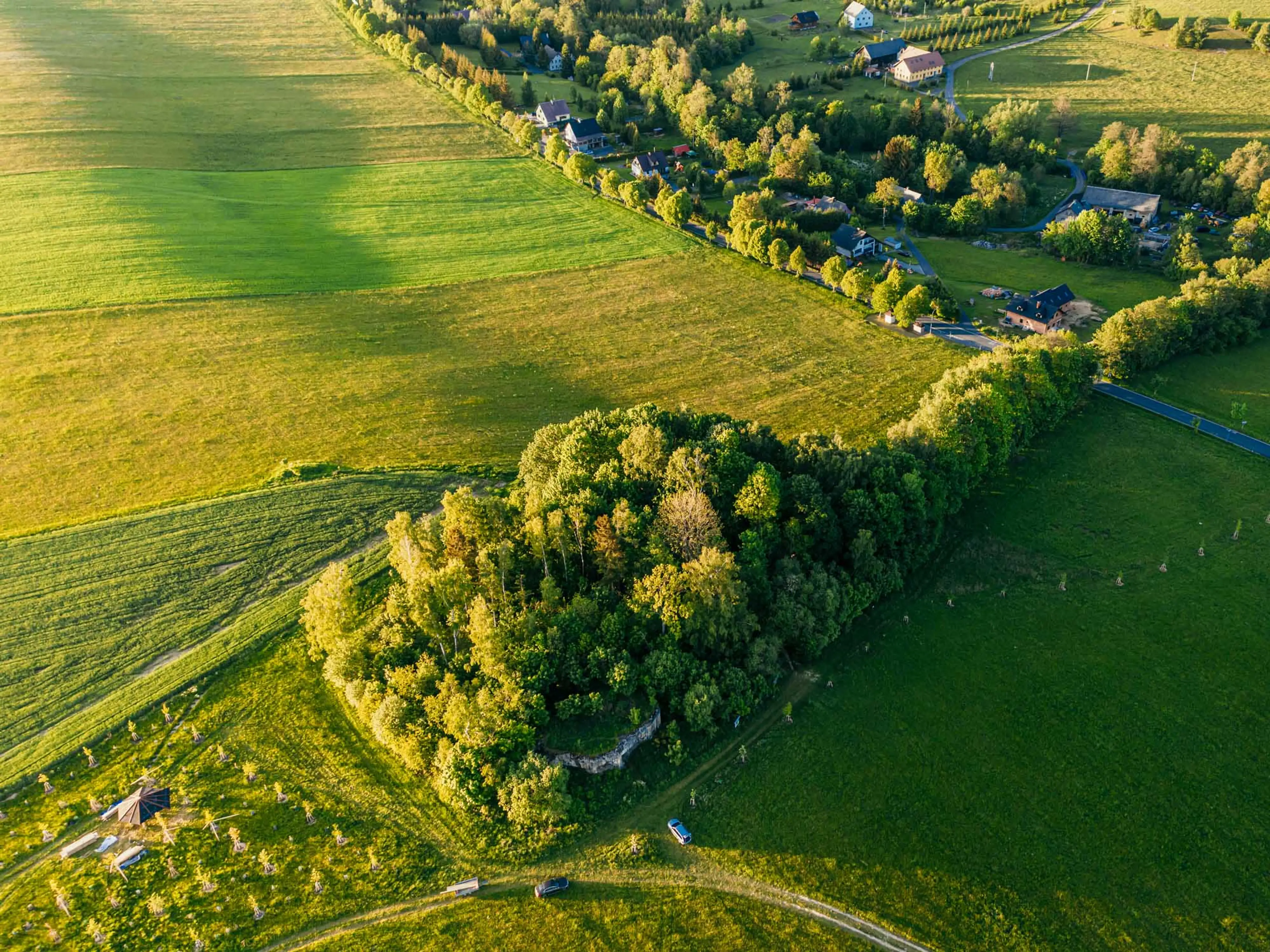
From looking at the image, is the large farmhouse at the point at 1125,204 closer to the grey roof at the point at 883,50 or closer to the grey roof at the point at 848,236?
the grey roof at the point at 848,236

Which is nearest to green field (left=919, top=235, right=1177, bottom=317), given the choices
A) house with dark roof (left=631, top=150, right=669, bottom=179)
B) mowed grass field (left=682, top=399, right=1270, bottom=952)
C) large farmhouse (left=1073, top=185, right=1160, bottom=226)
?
large farmhouse (left=1073, top=185, right=1160, bottom=226)

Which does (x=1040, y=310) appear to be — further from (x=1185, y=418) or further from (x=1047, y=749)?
(x=1047, y=749)

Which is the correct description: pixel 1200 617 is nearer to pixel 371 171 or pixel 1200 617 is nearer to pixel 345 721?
pixel 345 721

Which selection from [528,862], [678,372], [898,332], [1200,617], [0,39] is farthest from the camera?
[0,39]

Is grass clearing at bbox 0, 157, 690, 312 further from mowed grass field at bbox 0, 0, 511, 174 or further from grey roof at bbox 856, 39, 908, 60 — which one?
grey roof at bbox 856, 39, 908, 60

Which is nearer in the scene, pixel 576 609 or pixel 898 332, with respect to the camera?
pixel 576 609

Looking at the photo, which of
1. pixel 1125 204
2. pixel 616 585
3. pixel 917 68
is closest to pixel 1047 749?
pixel 616 585

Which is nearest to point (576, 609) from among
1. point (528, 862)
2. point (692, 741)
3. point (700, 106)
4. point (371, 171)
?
point (692, 741)
